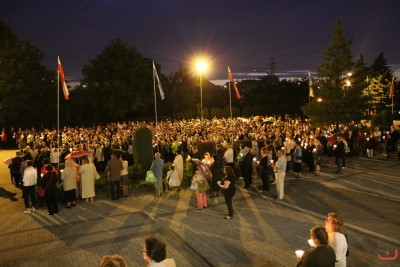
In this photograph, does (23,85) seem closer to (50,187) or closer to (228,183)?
(50,187)

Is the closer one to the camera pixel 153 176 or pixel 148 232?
pixel 148 232

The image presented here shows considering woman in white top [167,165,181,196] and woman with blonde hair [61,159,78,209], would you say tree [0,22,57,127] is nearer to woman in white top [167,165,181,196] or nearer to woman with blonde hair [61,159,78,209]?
woman with blonde hair [61,159,78,209]

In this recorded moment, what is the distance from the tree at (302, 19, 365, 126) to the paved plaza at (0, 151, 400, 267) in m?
11.8

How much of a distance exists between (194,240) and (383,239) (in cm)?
444

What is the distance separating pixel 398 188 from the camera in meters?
13.2

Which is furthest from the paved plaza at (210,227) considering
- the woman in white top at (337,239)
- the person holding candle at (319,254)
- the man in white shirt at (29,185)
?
the person holding candle at (319,254)

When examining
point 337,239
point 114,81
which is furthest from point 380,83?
point 337,239

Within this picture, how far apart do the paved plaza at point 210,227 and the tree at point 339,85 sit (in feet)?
38.8

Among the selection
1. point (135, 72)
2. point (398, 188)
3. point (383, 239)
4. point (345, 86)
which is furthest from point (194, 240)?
point (135, 72)

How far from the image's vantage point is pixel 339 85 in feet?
83.7

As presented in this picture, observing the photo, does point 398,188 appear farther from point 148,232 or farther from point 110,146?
point 110,146

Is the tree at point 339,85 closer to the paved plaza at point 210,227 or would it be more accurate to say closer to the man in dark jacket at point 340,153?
the man in dark jacket at point 340,153

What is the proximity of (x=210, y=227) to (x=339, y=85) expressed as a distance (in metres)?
19.5

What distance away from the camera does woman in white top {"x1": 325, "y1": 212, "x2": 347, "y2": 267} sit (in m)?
5.12
